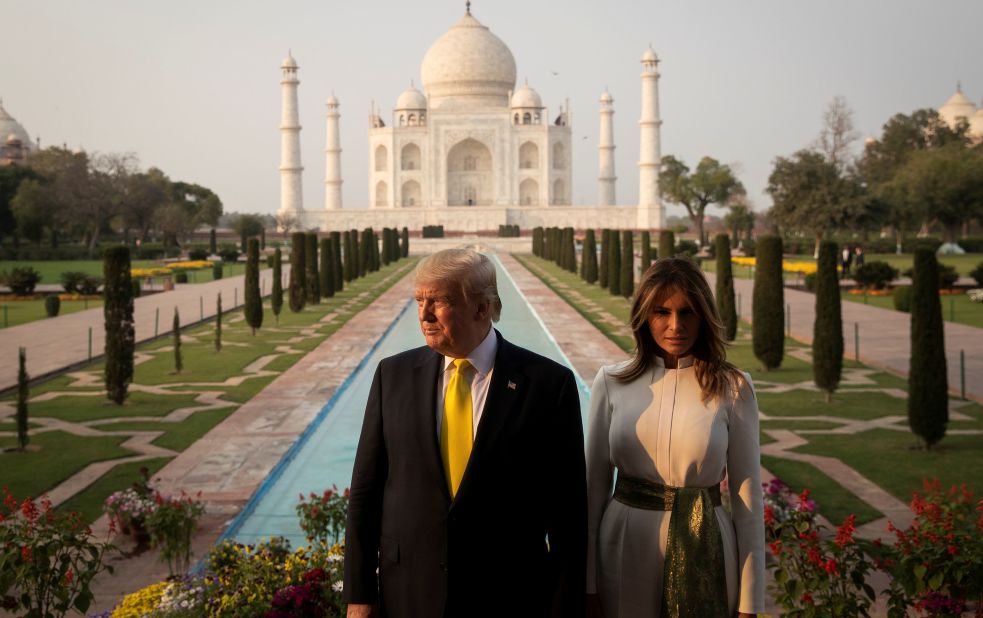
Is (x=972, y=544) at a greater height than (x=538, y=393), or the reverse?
(x=538, y=393)

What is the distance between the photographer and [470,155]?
44.2 meters

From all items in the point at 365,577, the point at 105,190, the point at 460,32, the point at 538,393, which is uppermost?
the point at 460,32

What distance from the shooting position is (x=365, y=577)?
1.87 meters

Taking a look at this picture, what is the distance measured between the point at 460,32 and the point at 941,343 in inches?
1565

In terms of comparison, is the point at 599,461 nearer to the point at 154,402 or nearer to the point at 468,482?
the point at 468,482

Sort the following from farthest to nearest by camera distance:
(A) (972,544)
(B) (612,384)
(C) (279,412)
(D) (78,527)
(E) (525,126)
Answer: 1. (E) (525,126)
2. (C) (279,412)
3. (D) (78,527)
4. (A) (972,544)
5. (B) (612,384)

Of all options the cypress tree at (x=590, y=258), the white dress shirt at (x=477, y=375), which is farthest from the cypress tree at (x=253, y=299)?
the white dress shirt at (x=477, y=375)

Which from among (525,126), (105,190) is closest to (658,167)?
(525,126)

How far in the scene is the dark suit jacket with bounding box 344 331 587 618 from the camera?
1829 mm

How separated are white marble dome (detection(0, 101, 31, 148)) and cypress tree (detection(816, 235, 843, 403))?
47.8 m

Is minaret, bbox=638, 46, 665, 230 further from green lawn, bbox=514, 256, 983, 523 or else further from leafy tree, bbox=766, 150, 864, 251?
green lawn, bbox=514, 256, 983, 523

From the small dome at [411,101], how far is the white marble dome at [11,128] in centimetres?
1761

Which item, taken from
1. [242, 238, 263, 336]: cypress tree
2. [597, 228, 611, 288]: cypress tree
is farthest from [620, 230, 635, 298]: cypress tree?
[242, 238, 263, 336]: cypress tree

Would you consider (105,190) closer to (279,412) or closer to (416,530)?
(279,412)
